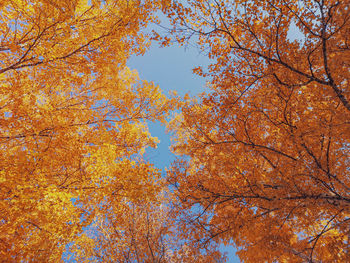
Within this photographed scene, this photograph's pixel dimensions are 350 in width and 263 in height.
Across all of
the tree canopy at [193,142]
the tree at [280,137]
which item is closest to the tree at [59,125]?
the tree canopy at [193,142]

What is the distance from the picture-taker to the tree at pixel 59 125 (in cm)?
301

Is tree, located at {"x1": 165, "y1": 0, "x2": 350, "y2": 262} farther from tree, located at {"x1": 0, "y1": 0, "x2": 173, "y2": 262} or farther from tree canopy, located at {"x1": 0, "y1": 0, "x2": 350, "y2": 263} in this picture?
tree, located at {"x1": 0, "y1": 0, "x2": 173, "y2": 262}

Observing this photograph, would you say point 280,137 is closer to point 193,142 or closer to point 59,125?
point 193,142

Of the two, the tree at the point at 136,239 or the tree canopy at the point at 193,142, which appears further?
the tree at the point at 136,239

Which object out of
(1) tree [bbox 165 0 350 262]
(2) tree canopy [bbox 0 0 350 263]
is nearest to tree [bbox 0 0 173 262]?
(2) tree canopy [bbox 0 0 350 263]

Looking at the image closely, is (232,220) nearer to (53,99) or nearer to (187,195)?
(187,195)

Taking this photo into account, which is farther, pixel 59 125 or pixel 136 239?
pixel 136 239

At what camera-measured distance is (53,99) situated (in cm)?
505

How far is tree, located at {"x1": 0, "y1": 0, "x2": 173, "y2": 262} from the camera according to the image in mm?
3010

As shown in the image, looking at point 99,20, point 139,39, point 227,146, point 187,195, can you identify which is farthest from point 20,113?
point 227,146

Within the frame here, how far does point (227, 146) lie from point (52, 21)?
4.84 meters

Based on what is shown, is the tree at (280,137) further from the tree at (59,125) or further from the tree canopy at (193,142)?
the tree at (59,125)

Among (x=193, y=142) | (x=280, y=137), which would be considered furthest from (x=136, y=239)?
(x=280, y=137)

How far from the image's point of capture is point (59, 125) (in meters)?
3.98
